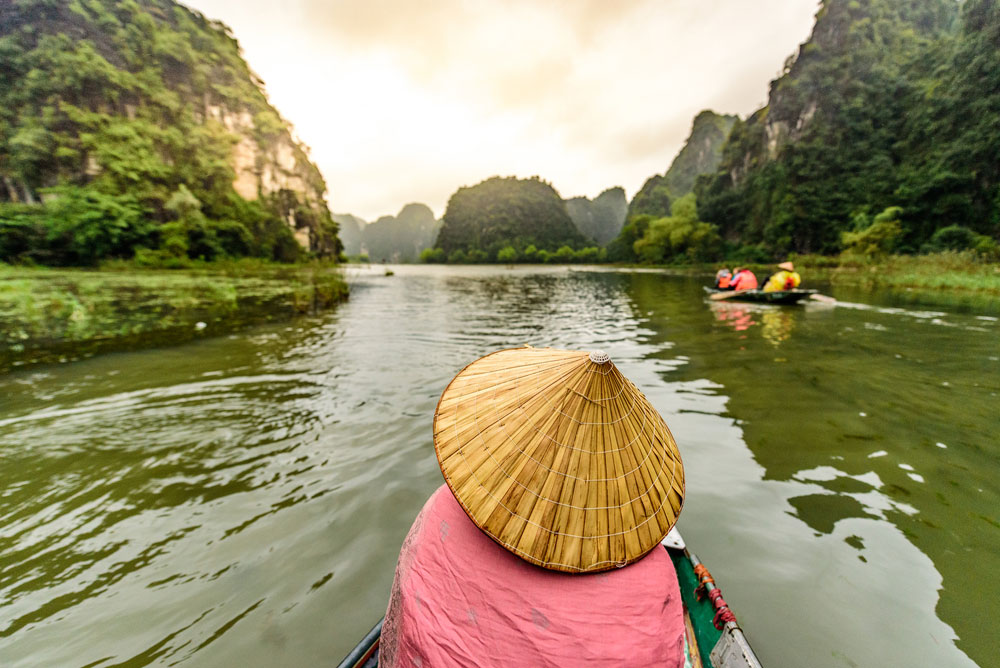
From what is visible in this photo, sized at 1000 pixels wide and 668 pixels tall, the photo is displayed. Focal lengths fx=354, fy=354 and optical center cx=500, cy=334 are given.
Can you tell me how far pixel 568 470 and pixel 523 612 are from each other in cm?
42

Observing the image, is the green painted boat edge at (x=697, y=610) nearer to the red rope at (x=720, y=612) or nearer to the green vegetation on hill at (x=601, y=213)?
the red rope at (x=720, y=612)

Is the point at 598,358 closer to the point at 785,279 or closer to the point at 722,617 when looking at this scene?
the point at 722,617

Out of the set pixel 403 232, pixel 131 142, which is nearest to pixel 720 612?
pixel 131 142

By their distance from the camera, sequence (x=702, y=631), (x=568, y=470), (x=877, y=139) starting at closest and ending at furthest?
1. (x=568, y=470)
2. (x=702, y=631)
3. (x=877, y=139)

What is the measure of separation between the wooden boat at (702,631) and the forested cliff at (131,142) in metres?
40.7

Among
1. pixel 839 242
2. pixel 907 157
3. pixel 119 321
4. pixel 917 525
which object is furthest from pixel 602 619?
pixel 907 157

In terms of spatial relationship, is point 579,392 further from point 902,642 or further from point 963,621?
point 963,621

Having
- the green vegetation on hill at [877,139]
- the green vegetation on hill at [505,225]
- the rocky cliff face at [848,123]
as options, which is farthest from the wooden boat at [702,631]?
the green vegetation on hill at [505,225]

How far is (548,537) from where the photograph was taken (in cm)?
112

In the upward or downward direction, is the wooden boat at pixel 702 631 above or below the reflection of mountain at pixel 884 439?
above

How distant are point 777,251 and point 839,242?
22.9 ft

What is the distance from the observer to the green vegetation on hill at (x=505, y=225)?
329ft

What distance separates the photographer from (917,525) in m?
2.69

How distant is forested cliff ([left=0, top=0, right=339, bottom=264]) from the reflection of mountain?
4151 cm
